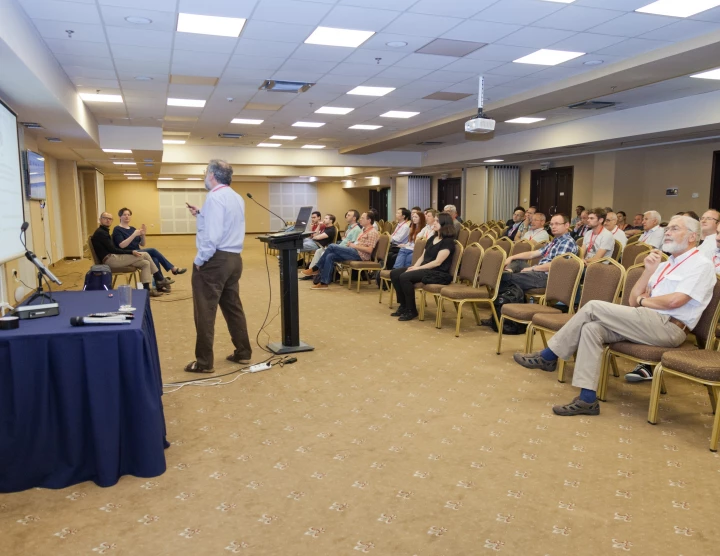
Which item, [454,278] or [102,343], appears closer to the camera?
[102,343]

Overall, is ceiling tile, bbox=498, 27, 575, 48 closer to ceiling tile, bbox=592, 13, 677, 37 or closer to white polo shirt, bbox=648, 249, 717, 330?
ceiling tile, bbox=592, 13, 677, 37

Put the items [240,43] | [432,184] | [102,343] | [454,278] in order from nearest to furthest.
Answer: [102,343], [240,43], [454,278], [432,184]

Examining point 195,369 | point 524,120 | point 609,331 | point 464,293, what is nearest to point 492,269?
point 464,293

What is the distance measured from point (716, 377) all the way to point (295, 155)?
14.2 metres

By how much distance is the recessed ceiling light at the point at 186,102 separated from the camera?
Answer: 29.1ft

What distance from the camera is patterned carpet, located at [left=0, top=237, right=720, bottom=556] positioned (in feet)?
7.42

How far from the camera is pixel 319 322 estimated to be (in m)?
6.42

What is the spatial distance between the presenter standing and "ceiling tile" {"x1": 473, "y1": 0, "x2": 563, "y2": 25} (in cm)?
285

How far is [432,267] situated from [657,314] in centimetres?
307

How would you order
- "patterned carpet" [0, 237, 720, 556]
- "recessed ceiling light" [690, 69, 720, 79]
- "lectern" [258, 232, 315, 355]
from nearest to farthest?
"patterned carpet" [0, 237, 720, 556] → "lectern" [258, 232, 315, 355] → "recessed ceiling light" [690, 69, 720, 79]

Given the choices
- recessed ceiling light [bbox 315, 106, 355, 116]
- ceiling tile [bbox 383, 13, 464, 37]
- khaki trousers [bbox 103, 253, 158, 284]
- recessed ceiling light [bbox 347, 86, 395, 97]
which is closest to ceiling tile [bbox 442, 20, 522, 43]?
ceiling tile [bbox 383, 13, 464, 37]

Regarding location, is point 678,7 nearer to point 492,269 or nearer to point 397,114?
point 492,269

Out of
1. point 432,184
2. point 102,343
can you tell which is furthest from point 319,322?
point 432,184

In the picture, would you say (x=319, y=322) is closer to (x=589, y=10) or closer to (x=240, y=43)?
(x=240, y=43)
